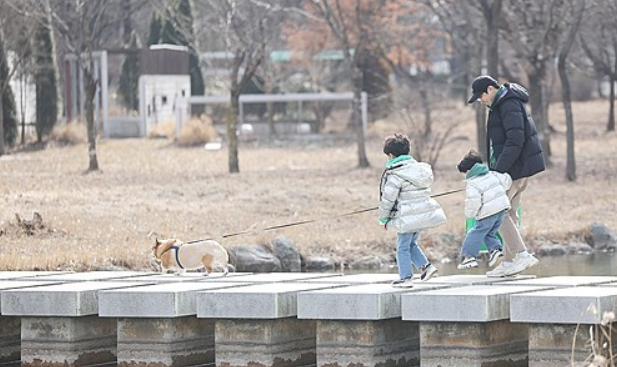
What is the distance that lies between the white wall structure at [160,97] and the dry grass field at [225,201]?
5499 mm

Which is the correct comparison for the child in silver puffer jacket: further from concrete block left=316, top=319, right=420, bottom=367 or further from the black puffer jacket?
the black puffer jacket

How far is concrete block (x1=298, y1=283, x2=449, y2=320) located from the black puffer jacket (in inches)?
56.5

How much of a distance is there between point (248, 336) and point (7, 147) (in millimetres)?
27549

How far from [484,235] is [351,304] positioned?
150cm

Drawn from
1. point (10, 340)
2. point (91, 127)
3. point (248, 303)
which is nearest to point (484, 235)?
point (248, 303)

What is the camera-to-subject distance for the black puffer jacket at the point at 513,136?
13.1m

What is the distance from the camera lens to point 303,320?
13258 mm

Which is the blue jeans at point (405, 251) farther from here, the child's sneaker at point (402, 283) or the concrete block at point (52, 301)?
the concrete block at point (52, 301)

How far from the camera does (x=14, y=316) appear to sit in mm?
14297

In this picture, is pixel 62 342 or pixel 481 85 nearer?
pixel 481 85

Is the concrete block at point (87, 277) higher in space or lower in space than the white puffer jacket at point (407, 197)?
lower

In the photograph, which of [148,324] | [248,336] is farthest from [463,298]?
[148,324]

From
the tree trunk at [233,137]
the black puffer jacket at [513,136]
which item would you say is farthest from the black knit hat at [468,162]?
the tree trunk at [233,137]

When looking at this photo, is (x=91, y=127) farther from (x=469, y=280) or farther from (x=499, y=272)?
(x=469, y=280)
